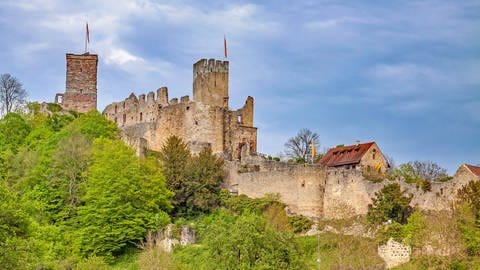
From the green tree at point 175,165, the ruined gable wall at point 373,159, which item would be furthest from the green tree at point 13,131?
the ruined gable wall at point 373,159

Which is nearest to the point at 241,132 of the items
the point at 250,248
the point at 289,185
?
the point at 289,185

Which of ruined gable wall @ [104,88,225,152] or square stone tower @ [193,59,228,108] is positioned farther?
square stone tower @ [193,59,228,108]

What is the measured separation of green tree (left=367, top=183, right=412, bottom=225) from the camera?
53438mm

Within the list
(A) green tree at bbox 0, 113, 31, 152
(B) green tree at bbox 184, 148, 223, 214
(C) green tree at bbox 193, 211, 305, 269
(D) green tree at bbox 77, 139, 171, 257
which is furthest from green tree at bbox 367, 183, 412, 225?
(A) green tree at bbox 0, 113, 31, 152

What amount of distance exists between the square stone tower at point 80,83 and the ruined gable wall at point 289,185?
838 inches

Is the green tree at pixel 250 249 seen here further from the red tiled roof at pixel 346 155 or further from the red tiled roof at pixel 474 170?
the red tiled roof at pixel 346 155

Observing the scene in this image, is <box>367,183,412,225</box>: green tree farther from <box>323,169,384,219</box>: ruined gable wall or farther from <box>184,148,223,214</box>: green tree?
<box>184,148,223,214</box>: green tree

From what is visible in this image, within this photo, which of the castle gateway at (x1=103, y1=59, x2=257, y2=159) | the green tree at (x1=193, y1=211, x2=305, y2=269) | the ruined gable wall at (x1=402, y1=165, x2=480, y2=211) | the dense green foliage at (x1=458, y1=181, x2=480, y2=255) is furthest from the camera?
the castle gateway at (x1=103, y1=59, x2=257, y2=159)

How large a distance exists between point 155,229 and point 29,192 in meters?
7.77

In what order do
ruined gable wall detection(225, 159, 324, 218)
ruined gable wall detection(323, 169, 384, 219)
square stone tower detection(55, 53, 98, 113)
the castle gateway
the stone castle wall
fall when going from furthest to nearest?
1. square stone tower detection(55, 53, 98, 113)
2. the castle gateway
3. ruined gable wall detection(225, 159, 324, 218)
4. ruined gable wall detection(323, 169, 384, 219)
5. the stone castle wall

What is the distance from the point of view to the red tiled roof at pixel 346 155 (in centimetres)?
6049

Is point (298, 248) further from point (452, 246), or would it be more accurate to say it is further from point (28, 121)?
point (28, 121)

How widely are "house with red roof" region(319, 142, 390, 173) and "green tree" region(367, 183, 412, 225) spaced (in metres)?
4.57

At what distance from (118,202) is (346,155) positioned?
45.2ft
